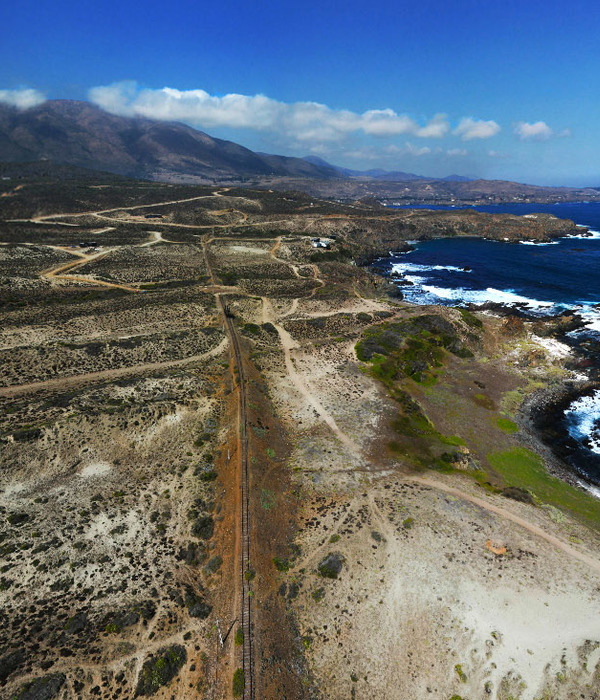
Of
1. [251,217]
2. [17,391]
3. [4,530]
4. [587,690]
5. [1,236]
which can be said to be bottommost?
[587,690]

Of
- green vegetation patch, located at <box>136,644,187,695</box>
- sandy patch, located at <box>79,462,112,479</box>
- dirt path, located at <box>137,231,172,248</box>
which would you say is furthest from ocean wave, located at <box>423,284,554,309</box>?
green vegetation patch, located at <box>136,644,187,695</box>

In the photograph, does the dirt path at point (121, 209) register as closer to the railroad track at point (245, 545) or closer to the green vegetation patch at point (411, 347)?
the railroad track at point (245, 545)

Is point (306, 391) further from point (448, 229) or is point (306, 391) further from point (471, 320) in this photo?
point (448, 229)

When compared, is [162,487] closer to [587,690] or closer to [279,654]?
[279,654]

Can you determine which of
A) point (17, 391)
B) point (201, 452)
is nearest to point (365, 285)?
point (201, 452)

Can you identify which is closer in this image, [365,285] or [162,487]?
[162,487]

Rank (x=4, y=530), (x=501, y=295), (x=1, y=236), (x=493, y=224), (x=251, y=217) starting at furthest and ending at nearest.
A: (x=493, y=224) < (x=251, y=217) < (x=1, y=236) < (x=501, y=295) < (x=4, y=530)

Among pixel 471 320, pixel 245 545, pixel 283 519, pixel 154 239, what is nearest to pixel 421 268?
pixel 471 320

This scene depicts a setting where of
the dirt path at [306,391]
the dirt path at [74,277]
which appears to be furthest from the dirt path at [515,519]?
the dirt path at [74,277]
